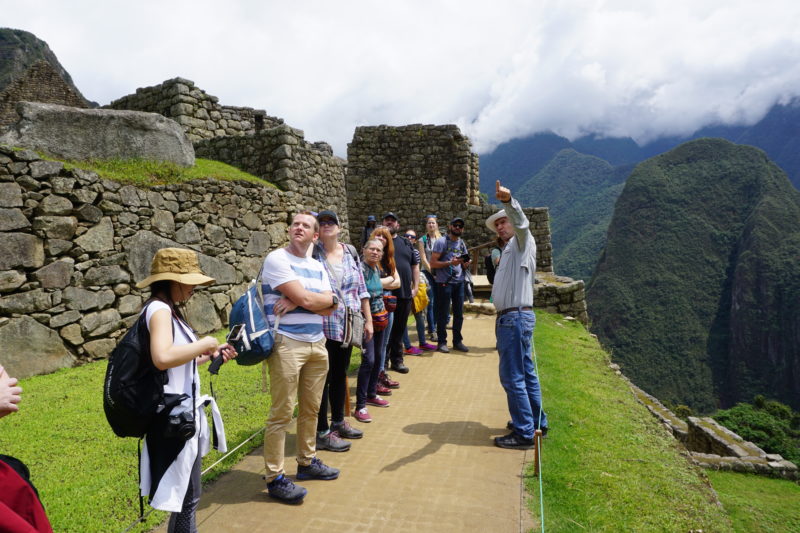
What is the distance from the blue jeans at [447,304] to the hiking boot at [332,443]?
3.73 meters

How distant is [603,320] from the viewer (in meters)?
67.5

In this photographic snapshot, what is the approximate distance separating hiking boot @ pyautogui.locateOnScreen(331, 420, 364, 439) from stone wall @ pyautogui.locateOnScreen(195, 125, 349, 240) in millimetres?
6729

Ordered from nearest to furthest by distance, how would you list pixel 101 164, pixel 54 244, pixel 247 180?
pixel 54 244 < pixel 101 164 < pixel 247 180

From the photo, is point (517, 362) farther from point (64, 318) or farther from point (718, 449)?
point (718, 449)

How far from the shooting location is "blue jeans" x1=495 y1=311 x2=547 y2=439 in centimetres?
404

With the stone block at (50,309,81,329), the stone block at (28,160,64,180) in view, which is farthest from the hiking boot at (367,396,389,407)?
the stone block at (28,160,64,180)

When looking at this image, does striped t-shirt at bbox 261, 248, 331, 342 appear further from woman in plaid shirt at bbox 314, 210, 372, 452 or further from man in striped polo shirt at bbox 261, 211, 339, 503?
woman in plaid shirt at bbox 314, 210, 372, 452

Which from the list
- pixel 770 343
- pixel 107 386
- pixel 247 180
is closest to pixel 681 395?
pixel 770 343

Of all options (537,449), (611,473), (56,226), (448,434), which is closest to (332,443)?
(448,434)

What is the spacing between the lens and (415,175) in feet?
Answer: 47.4

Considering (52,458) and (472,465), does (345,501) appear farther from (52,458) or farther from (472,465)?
(52,458)

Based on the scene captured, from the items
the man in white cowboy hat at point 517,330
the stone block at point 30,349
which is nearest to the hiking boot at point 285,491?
the man in white cowboy hat at point 517,330

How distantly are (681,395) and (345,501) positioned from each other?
65.0 metres

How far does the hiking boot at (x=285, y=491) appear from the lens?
3.14 metres
